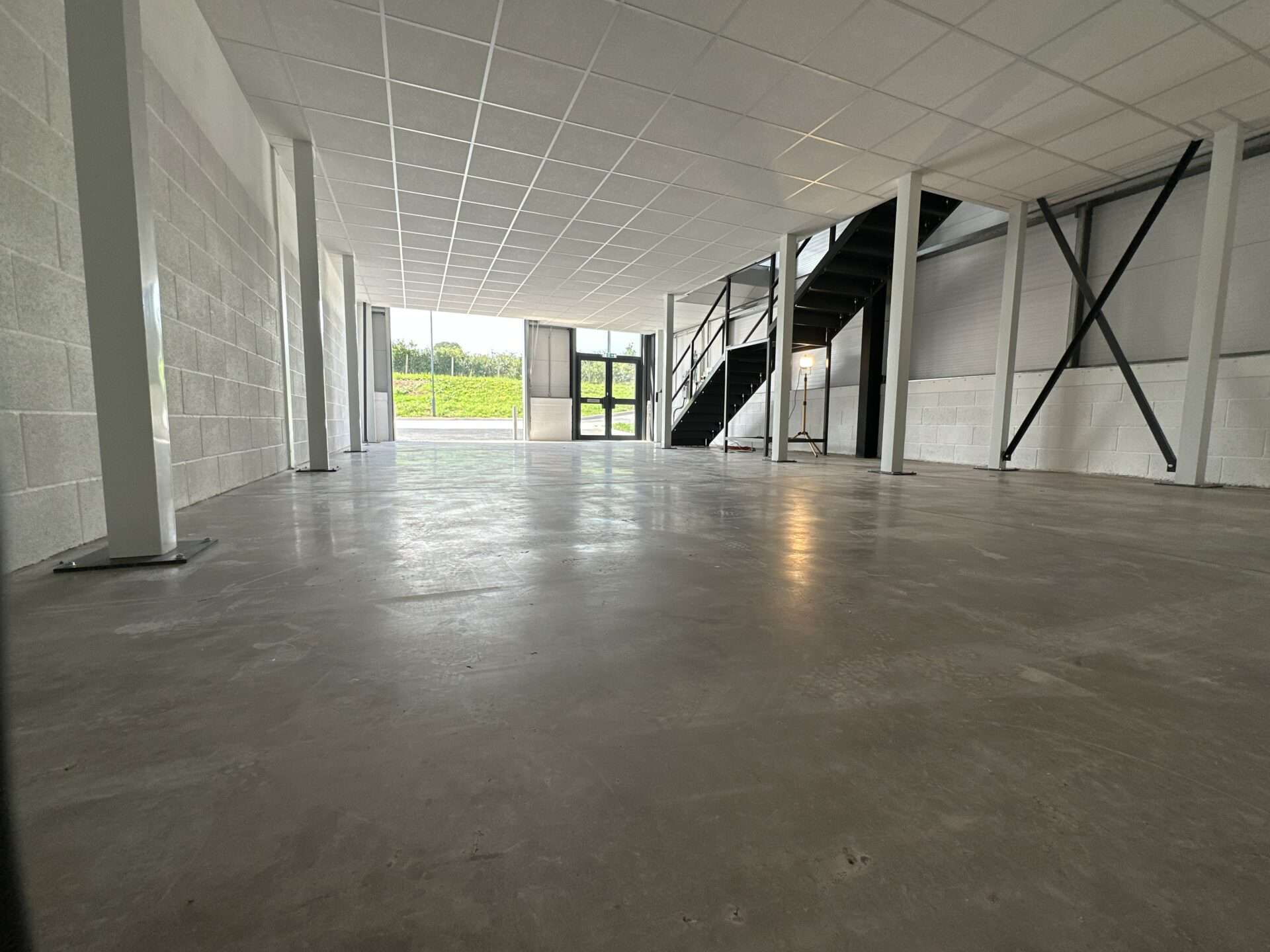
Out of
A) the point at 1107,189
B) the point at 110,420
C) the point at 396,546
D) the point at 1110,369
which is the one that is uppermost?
the point at 1107,189

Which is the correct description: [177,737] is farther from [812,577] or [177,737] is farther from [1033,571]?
[1033,571]

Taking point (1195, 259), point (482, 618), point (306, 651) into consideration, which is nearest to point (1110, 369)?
point (1195, 259)

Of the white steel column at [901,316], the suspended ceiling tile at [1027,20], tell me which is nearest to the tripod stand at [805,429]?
the white steel column at [901,316]

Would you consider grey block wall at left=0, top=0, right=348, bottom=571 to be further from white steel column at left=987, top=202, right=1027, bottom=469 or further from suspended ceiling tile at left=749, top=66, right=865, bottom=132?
white steel column at left=987, top=202, right=1027, bottom=469

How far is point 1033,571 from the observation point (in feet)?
6.81

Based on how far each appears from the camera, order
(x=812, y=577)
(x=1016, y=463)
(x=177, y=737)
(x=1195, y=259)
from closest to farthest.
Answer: (x=177, y=737), (x=812, y=577), (x=1195, y=259), (x=1016, y=463)

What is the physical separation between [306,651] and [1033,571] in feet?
8.02

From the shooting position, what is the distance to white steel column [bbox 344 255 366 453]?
7969 millimetres

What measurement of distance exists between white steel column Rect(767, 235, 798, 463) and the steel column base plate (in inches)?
267

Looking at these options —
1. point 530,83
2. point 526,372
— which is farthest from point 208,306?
point 526,372

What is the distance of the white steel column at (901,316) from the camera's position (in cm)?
557

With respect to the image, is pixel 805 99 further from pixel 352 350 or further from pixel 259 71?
pixel 352 350

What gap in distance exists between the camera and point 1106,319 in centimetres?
612

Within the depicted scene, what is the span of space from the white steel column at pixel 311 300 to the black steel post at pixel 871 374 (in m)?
7.78
